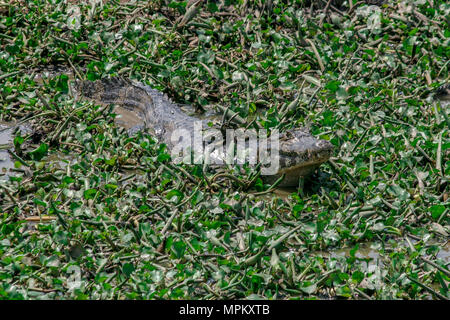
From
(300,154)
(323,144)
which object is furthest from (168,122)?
(323,144)

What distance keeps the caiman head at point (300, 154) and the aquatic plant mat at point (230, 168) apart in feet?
0.35

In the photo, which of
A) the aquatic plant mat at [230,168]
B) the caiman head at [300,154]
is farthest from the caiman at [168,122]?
the aquatic plant mat at [230,168]

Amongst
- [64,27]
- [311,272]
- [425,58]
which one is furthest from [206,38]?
[311,272]

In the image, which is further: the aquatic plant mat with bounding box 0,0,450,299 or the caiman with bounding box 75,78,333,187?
Result: the caiman with bounding box 75,78,333,187

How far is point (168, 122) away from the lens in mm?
4949

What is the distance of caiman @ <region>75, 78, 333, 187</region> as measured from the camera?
420cm

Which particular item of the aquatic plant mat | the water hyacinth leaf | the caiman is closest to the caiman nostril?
the caiman

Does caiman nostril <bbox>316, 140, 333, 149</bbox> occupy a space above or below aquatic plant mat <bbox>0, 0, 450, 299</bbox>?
above

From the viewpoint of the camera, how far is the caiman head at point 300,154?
418cm

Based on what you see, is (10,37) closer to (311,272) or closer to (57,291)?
(57,291)

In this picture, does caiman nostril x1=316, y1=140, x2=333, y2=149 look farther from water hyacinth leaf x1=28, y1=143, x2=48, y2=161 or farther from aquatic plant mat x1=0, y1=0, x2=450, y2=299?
water hyacinth leaf x1=28, y1=143, x2=48, y2=161

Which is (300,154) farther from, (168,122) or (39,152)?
(39,152)

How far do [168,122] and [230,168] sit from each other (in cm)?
87
